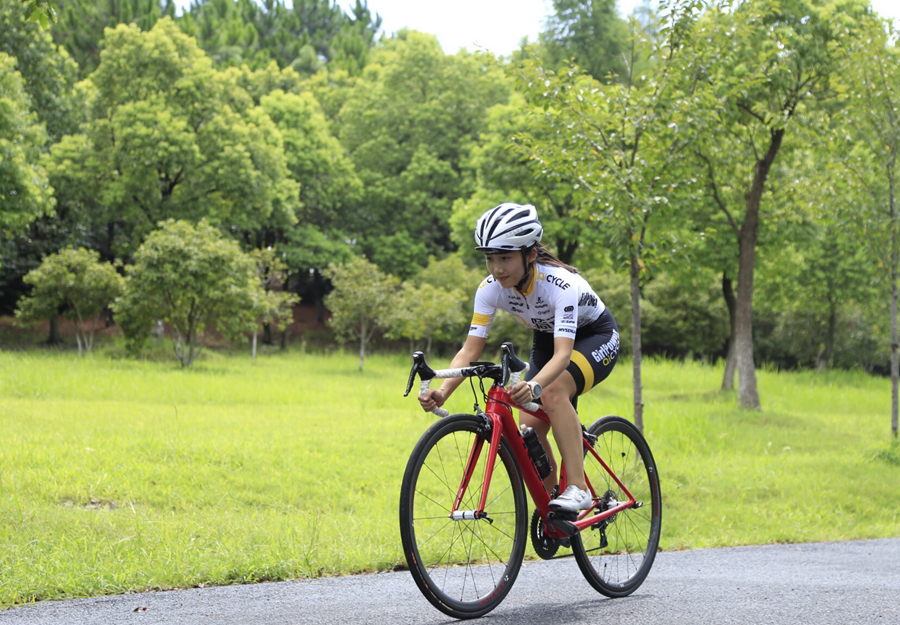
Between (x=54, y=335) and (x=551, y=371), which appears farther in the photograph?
(x=54, y=335)

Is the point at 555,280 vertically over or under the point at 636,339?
over

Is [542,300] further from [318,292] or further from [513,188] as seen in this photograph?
[318,292]

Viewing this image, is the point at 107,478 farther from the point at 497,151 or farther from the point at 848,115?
the point at 497,151

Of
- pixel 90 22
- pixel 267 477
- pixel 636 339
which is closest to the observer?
pixel 267 477

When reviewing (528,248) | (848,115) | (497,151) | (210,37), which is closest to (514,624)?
(528,248)

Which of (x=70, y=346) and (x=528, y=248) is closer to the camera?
(x=528, y=248)

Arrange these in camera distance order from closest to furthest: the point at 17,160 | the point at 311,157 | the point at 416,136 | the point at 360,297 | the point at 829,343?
the point at 17,160
the point at 360,297
the point at 829,343
the point at 311,157
the point at 416,136

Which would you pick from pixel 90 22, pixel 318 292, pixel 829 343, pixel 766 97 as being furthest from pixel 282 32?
pixel 766 97

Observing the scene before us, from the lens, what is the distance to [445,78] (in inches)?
1618

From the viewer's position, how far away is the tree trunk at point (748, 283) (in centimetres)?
1808

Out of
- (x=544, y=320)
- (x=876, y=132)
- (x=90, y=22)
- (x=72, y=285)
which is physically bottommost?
(x=544, y=320)

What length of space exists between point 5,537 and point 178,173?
97.1 feet

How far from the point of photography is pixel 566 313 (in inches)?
175

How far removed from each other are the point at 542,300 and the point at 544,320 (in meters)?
0.19
